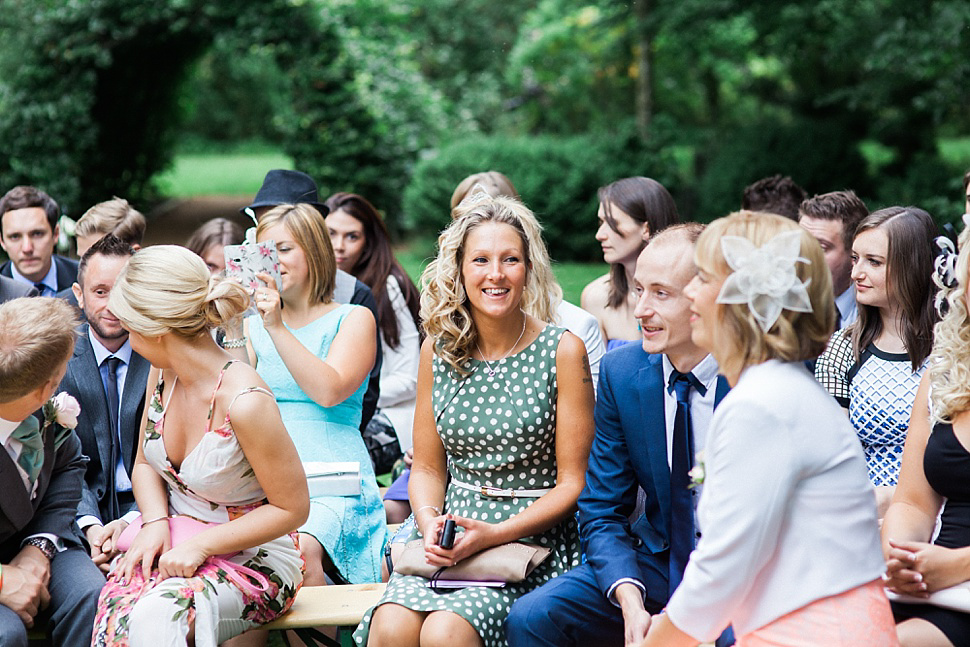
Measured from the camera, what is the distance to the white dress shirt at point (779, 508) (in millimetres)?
2332

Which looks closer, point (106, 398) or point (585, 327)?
point (106, 398)

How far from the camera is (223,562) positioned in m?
3.35

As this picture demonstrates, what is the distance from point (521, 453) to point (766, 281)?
1.55m

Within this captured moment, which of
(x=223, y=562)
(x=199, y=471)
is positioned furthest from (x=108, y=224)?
(x=223, y=562)

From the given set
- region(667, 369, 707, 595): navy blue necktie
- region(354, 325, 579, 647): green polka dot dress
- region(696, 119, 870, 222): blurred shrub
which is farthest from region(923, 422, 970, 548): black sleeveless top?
region(696, 119, 870, 222): blurred shrub

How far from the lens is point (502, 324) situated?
3.85 metres

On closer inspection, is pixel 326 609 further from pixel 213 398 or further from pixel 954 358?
pixel 954 358

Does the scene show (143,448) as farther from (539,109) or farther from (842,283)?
(539,109)

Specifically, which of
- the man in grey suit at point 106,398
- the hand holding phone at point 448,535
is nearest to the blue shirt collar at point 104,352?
the man in grey suit at point 106,398

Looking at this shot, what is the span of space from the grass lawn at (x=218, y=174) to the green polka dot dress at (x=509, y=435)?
58.7 ft

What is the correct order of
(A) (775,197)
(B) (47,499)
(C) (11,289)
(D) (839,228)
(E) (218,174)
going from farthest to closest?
(E) (218,174), (A) (775,197), (C) (11,289), (D) (839,228), (B) (47,499)

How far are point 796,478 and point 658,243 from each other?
1180 millimetres

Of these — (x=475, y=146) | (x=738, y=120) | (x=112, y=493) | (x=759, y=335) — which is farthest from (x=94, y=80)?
(x=738, y=120)

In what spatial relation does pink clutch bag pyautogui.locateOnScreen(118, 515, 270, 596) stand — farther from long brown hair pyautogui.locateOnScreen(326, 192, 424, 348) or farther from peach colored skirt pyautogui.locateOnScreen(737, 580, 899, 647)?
long brown hair pyautogui.locateOnScreen(326, 192, 424, 348)
